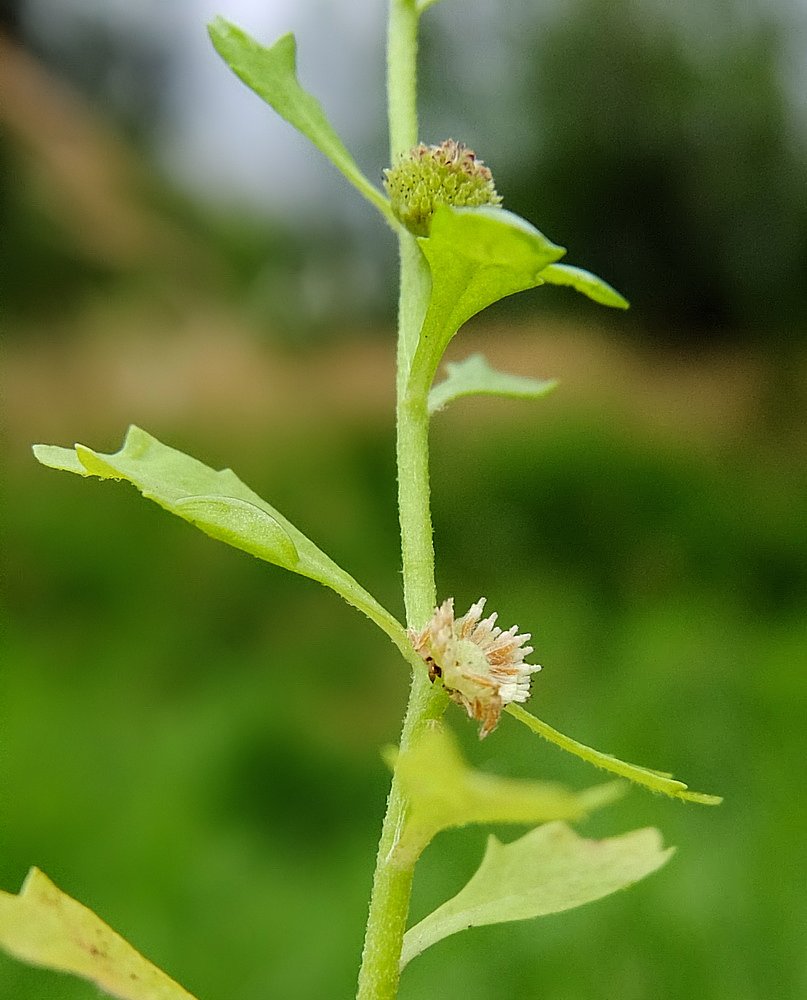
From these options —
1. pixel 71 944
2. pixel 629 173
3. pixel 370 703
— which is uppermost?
pixel 629 173

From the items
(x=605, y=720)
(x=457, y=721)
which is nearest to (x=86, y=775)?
(x=457, y=721)

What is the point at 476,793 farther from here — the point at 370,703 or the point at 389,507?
the point at 389,507

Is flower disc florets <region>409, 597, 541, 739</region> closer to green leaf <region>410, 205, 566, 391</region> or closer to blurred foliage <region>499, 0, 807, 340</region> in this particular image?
green leaf <region>410, 205, 566, 391</region>

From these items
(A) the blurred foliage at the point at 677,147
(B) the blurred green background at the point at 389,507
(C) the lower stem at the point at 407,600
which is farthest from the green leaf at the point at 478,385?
(A) the blurred foliage at the point at 677,147

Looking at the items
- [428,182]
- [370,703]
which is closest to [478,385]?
[428,182]

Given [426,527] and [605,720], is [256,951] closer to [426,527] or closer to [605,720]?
[605,720]
